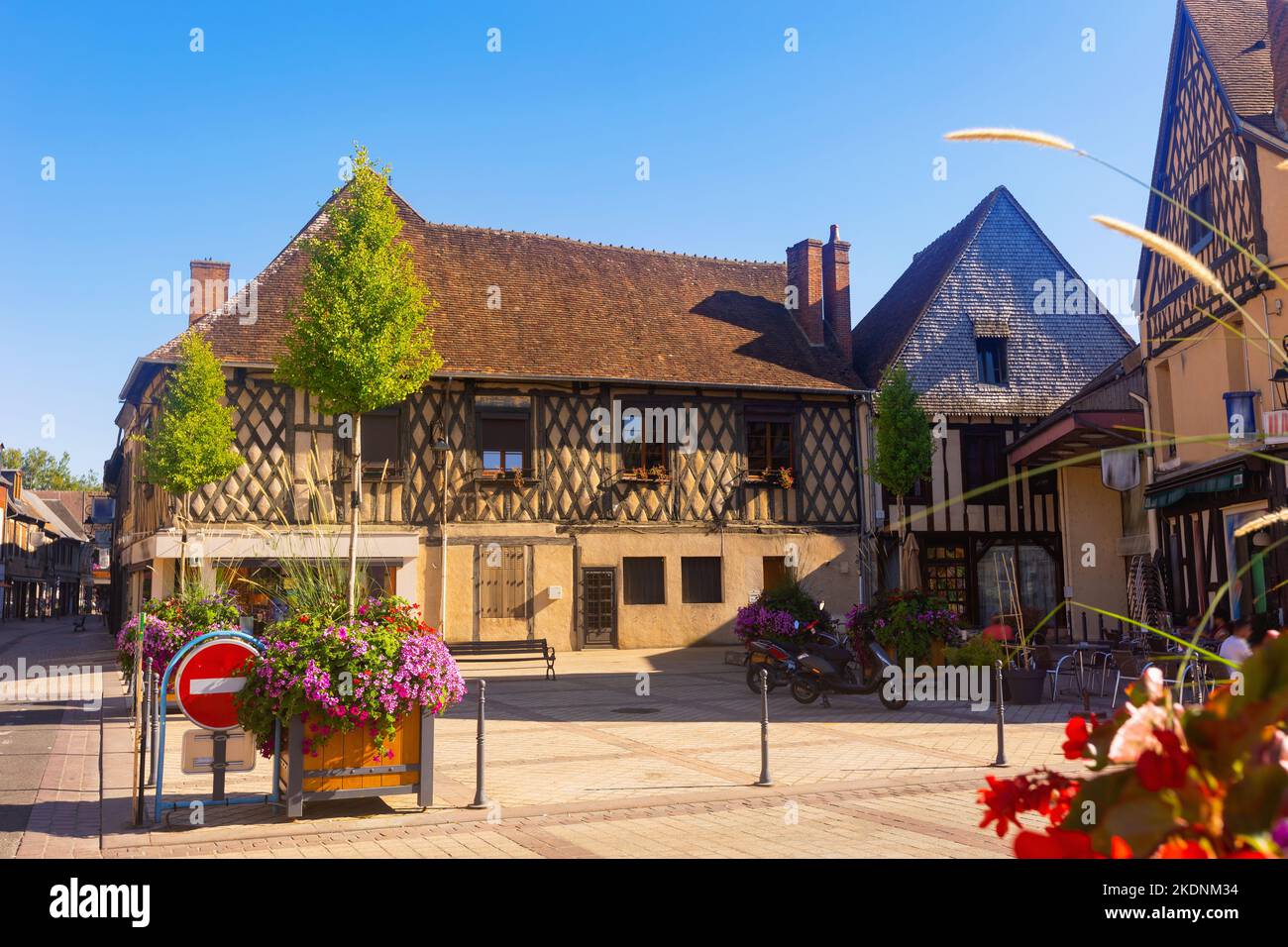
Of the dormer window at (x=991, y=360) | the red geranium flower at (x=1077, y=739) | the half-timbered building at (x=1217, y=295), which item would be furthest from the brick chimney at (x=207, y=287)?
the red geranium flower at (x=1077, y=739)

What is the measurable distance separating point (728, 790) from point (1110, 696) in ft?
29.1

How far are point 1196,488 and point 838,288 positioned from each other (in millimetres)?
13049

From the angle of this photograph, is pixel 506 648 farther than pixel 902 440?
No

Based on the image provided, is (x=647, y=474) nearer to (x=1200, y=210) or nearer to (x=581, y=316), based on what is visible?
(x=581, y=316)

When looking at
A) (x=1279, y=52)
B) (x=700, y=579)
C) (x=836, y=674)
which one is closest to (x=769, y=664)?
(x=836, y=674)

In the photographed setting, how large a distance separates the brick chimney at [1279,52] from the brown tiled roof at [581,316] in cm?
1145

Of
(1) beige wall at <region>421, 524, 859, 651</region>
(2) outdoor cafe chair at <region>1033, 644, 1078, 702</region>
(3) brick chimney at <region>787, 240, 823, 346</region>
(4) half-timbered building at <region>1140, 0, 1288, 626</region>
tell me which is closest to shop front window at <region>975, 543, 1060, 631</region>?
(1) beige wall at <region>421, 524, 859, 651</region>

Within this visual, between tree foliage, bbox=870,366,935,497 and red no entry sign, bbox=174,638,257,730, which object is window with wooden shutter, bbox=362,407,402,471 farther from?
red no entry sign, bbox=174,638,257,730

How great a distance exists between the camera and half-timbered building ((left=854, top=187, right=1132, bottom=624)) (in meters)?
26.1

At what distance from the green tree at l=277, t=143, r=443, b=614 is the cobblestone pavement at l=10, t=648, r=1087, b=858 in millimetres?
6861

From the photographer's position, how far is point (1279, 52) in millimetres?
17625

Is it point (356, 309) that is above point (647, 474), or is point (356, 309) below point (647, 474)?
above

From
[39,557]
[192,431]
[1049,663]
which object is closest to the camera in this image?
[1049,663]

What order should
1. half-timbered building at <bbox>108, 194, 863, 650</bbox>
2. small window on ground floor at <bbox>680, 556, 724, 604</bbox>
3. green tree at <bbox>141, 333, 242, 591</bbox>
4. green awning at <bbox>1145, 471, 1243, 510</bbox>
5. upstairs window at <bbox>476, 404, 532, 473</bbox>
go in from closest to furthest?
green awning at <bbox>1145, 471, 1243, 510</bbox> < green tree at <bbox>141, 333, 242, 591</bbox> < half-timbered building at <bbox>108, 194, 863, 650</bbox> < upstairs window at <bbox>476, 404, 532, 473</bbox> < small window on ground floor at <bbox>680, 556, 724, 604</bbox>
